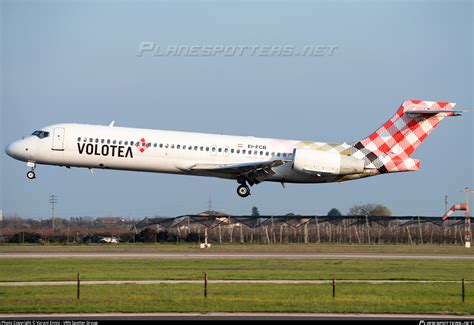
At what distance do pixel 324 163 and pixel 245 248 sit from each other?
7.84 m

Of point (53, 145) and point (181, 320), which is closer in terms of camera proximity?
point (181, 320)

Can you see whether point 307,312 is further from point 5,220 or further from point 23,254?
point 5,220

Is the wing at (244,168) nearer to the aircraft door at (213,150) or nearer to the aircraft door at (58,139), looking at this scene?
the aircraft door at (213,150)

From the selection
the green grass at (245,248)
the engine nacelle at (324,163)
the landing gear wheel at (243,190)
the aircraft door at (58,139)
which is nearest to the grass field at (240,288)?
the engine nacelle at (324,163)

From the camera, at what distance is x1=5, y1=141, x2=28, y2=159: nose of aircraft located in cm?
5228

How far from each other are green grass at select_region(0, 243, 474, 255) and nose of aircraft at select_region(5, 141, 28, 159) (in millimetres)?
5488

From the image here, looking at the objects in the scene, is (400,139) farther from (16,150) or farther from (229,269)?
(16,150)

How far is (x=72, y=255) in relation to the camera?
48.2 meters

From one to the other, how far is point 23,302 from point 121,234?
35.5 m

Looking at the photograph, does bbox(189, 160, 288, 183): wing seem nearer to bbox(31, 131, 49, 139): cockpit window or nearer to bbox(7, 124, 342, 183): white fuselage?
bbox(7, 124, 342, 183): white fuselage

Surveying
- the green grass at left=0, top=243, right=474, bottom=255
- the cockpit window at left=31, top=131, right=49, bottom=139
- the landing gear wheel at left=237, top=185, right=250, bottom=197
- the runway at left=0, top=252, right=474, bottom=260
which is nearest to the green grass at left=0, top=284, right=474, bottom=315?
the runway at left=0, top=252, right=474, bottom=260

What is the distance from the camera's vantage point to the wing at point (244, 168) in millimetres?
49750

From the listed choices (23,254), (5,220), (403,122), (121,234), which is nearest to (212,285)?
(23,254)

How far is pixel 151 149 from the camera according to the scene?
50125 millimetres
